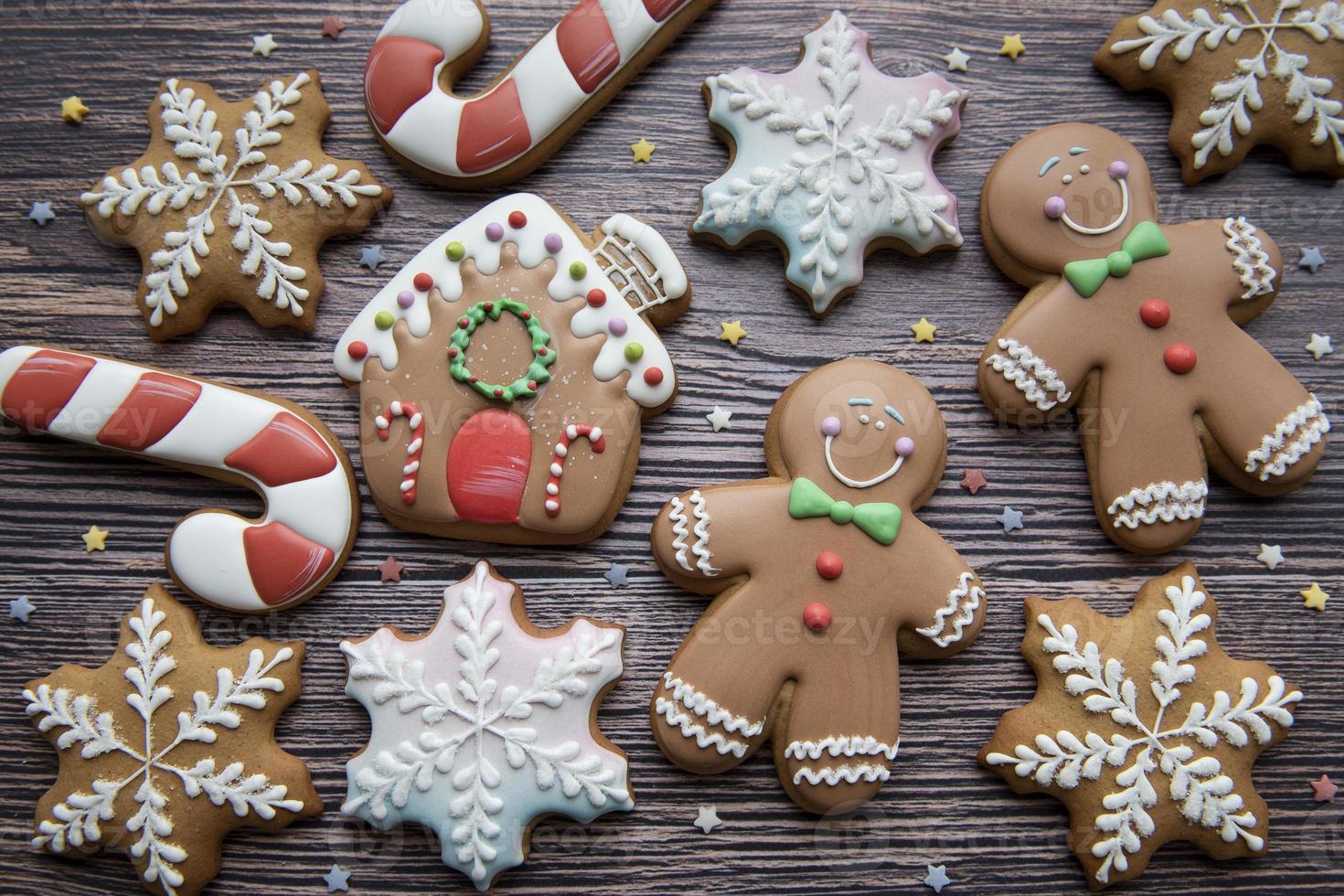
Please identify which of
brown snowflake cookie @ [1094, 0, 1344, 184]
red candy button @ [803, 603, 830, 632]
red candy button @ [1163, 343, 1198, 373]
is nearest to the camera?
red candy button @ [803, 603, 830, 632]

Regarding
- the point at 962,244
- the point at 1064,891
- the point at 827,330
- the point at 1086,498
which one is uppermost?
the point at 962,244

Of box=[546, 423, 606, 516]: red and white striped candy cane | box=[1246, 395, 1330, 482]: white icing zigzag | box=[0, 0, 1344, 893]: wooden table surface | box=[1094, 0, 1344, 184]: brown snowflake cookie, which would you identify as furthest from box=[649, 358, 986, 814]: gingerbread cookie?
box=[1094, 0, 1344, 184]: brown snowflake cookie

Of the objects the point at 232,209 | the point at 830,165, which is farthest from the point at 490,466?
the point at 830,165

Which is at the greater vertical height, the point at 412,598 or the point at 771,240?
the point at 771,240

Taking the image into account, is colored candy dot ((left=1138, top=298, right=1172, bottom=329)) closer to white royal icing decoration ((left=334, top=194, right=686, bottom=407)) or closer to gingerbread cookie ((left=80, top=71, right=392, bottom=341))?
white royal icing decoration ((left=334, top=194, right=686, bottom=407))

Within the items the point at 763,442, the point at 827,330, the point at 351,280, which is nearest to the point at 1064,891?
the point at 763,442

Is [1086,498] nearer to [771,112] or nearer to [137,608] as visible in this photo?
[771,112]
